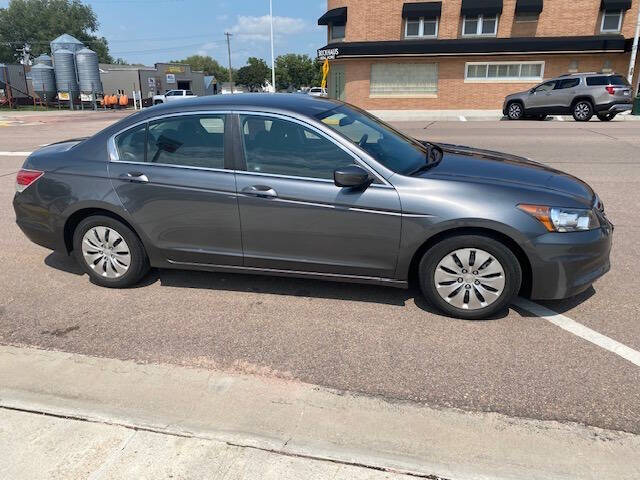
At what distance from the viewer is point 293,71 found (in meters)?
97.2

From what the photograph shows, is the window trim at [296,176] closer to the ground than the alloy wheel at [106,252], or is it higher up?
higher up

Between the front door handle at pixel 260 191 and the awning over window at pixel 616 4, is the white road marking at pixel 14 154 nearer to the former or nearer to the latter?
the front door handle at pixel 260 191

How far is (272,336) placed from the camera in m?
3.60

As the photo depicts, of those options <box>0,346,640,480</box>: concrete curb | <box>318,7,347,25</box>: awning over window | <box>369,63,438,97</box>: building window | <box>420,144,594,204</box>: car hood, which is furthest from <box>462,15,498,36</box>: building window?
<box>0,346,640,480</box>: concrete curb

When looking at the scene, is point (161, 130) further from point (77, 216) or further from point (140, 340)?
point (140, 340)

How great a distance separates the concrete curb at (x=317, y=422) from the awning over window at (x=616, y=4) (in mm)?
30340

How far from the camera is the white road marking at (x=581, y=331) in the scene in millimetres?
3254

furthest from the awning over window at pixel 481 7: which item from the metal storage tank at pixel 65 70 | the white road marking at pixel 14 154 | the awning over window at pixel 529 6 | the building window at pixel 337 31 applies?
the metal storage tank at pixel 65 70

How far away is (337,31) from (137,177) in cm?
3043

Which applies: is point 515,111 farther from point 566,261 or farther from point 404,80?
point 566,261

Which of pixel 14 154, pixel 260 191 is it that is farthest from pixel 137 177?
pixel 14 154

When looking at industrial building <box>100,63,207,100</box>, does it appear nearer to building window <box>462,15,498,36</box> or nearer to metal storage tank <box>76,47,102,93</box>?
metal storage tank <box>76,47,102,93</box>

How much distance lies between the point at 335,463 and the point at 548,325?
6.82 feet

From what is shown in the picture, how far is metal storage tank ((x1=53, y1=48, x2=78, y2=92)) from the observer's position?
146 feet
